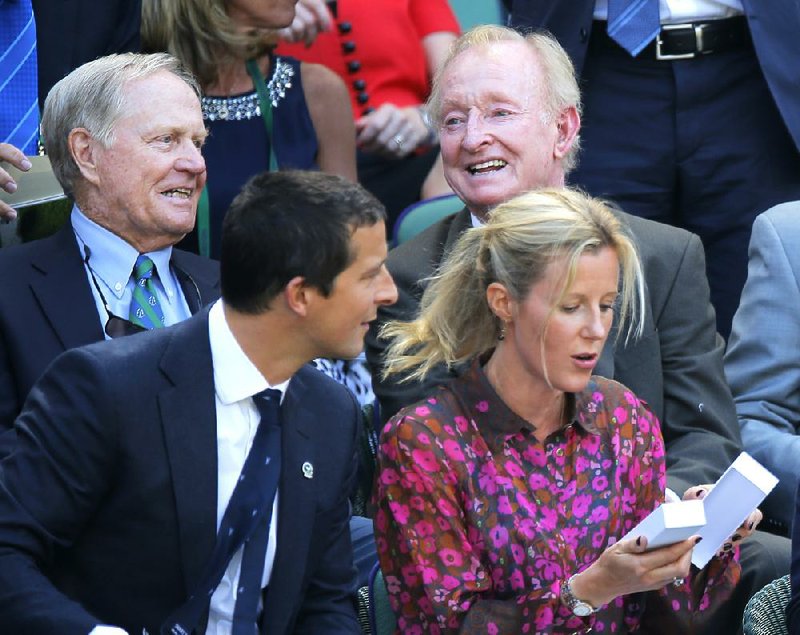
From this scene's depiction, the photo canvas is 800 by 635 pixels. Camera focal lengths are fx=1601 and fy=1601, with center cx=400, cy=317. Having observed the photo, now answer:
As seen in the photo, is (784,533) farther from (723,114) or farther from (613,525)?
(723,114)

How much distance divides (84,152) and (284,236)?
1.08 meters

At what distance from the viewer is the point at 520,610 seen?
3.26 m

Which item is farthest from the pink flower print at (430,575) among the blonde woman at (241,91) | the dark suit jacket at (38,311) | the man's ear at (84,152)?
the blonde woman at (241,91)

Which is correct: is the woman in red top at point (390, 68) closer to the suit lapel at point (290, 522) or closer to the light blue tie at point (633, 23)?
the light blue tie at point (633, 23)

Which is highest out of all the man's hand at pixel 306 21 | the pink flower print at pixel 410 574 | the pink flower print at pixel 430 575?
the man's hand at pixel 306 21

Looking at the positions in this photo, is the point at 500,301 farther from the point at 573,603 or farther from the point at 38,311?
the point at 38,311

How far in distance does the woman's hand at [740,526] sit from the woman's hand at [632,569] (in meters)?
0.22

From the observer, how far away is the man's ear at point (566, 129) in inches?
175

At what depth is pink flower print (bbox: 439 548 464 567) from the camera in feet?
10.8

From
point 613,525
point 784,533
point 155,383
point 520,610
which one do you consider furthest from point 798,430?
point 155,383

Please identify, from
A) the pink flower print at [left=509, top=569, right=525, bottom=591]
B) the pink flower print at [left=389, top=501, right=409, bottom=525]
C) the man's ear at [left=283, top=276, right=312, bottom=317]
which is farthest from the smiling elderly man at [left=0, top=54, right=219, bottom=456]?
the pink flower print at [left=509, top=569, right=525, bottom=591]

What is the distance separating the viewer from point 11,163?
13.4 ft

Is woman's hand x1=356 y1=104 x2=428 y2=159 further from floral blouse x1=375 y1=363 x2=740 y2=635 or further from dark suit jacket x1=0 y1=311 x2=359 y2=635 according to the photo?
dark suit jacket x1=0 y1=311 x2=359 y2=635

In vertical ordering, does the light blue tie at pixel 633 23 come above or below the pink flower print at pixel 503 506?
above
